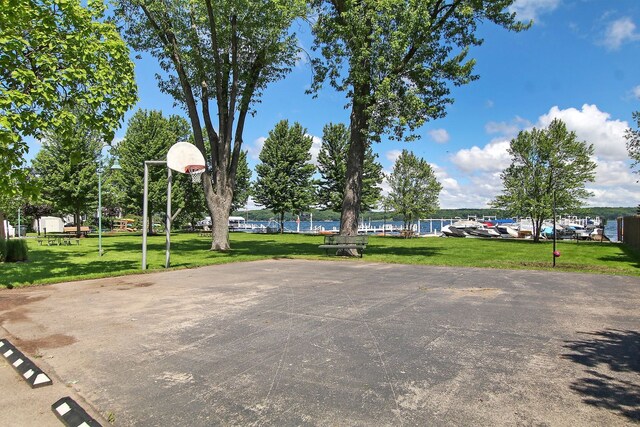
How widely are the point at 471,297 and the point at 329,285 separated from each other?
3.15 metres

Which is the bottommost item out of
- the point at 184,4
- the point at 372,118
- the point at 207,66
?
the point at 372,118

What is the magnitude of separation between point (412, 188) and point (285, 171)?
13.7 metres

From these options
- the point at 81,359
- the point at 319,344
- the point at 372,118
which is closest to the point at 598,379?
the point at 319,344

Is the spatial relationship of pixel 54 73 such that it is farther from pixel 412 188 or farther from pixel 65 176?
pixel 412 188

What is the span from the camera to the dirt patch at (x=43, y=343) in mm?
5109

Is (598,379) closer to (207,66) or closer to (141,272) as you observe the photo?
(141,272)

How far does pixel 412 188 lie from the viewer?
41000mm

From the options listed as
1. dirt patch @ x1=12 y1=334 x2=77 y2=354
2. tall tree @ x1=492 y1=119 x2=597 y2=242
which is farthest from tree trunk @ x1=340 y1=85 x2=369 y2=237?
tall tree @ x1=492 y1=119 x2=597 y2=242

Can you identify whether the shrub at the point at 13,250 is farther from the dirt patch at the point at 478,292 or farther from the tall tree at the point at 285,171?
the tall tree at the point at 285,171

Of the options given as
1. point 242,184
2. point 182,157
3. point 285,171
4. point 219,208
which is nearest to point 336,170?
point 285,171

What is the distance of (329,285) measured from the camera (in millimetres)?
9836

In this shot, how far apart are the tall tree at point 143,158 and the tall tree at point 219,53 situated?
17062 mm

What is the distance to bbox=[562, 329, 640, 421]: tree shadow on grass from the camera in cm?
369

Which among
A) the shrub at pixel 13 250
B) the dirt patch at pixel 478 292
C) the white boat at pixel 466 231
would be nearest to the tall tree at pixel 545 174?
the white boat at pixel 466 231
